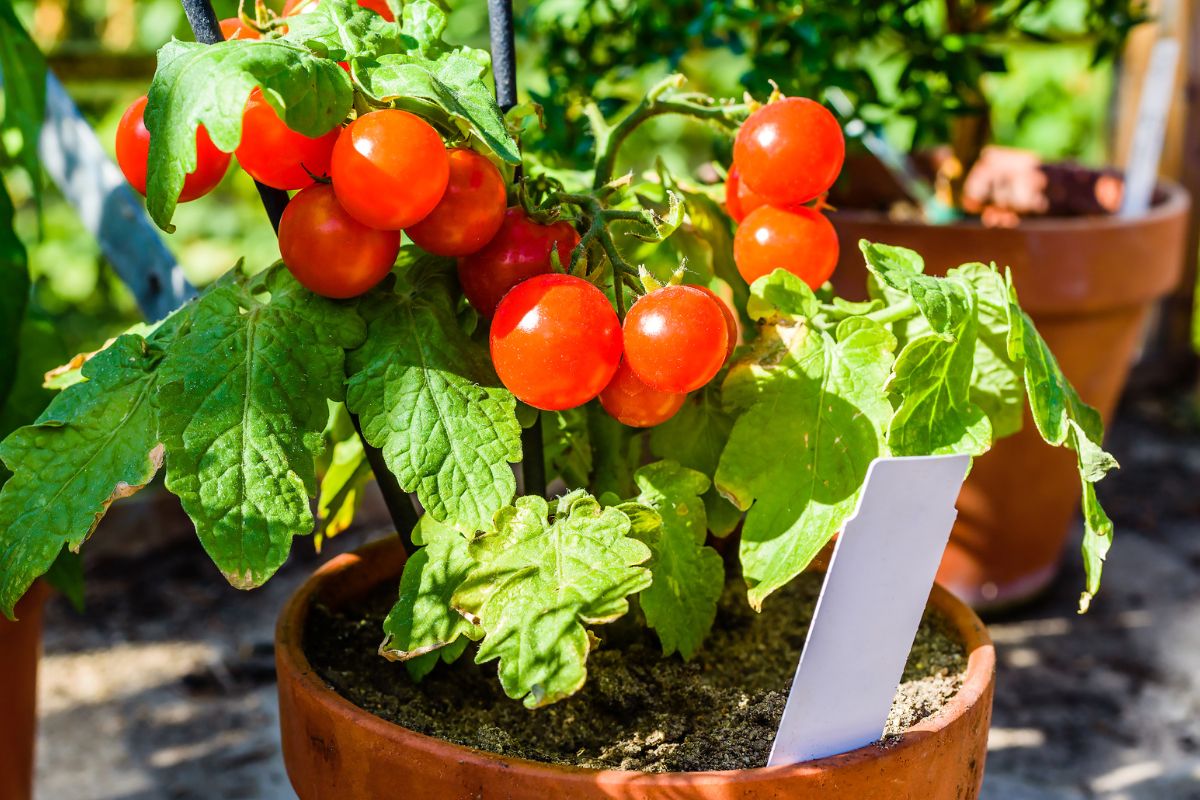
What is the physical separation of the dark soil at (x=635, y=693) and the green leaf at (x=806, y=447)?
131mm

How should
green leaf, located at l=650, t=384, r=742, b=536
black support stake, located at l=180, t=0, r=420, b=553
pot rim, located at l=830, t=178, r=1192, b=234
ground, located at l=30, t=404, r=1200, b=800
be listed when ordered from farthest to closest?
1. pot rim, located at l=830, t=178, r=1192, b=234
2. ground, located at l=30, t=404, r=1200, b=800
3. green leaf, located at l=650, t=384, r=742, b=536
4. black support stake, located at l=180, t=0, r=420, b=553

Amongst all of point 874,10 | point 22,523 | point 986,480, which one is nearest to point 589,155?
point 874,10

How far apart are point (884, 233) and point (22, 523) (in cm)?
126

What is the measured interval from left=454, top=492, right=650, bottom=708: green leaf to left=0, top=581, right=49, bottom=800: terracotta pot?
556 millimetres

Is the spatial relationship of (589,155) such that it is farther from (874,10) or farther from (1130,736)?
(1130,736)

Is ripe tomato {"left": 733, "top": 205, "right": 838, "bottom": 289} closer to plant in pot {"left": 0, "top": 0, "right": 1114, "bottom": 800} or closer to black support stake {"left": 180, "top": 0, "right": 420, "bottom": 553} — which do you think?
plant in pot {"left": 0, "top": 0, "right": 1114, "bottom": 800}

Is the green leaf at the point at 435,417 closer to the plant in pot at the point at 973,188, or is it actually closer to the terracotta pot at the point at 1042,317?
the plant in pot at the point at 973,188

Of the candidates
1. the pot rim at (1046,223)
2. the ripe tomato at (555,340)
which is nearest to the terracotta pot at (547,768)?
the ripe tomato at (555,340)

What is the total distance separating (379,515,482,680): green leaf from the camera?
2.44 ft

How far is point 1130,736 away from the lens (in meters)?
1.60

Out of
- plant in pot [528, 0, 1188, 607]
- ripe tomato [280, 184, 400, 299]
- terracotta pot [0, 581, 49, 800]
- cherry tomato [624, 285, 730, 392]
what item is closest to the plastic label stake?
cherry tomato [624, 285, 730, 392]

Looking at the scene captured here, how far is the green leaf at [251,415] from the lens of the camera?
69 centimetres

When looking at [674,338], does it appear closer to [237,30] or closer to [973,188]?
[237,30]

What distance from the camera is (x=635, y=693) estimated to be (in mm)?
887
